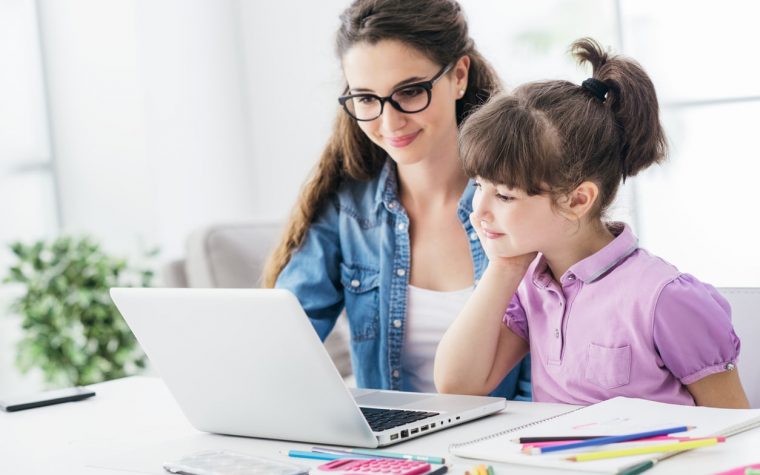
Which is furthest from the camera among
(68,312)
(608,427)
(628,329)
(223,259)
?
(68,312)

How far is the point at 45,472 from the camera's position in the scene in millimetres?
1125

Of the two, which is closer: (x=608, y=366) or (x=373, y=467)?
(x=373, y=467)

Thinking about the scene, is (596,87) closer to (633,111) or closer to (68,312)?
(633,111)

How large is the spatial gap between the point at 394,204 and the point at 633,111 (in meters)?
0.59

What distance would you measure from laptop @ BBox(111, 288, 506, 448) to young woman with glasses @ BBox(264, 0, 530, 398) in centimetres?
46

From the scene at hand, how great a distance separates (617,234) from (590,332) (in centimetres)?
16

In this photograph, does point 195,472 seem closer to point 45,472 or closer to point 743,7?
point 45,472

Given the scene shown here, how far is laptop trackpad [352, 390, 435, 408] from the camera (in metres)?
1.26

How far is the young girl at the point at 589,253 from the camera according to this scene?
47.8 inches

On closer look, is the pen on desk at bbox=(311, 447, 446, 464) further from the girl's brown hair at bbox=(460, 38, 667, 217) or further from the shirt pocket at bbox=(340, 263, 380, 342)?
the shirt pocket at bbox=(340, 263, 380, 342)

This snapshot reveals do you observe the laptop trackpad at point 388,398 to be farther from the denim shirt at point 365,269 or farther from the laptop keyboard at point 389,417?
the denim shirt at point 365,269

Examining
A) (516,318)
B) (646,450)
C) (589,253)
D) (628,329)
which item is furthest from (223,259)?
(646,450)

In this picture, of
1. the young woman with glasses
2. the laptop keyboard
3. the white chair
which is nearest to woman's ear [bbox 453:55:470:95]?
the young woman with glasses

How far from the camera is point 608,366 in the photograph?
125 cm
